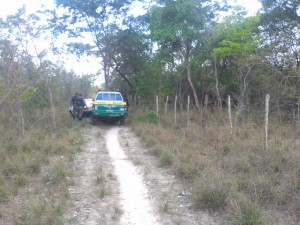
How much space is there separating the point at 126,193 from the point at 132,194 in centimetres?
A: 14

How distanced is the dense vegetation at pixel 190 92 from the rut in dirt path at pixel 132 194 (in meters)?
0.99

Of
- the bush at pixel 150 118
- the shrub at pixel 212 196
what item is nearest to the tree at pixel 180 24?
the bush at pixel 150 118

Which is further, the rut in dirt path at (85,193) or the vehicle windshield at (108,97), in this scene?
the vehicle windshield at (108,97)

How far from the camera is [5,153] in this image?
1018cm

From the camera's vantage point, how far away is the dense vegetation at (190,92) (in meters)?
7.29

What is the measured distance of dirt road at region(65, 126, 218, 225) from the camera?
6.35 metres

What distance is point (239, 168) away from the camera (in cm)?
852

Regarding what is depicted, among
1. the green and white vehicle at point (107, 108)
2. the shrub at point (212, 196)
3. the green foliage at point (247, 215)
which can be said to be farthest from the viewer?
the green and white vehicle at point (107, 108)


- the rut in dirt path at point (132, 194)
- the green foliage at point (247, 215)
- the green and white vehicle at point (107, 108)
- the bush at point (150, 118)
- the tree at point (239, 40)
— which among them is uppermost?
the tree at point (239, 40)

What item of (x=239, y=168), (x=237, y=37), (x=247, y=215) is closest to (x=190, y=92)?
(x=237, y=37)

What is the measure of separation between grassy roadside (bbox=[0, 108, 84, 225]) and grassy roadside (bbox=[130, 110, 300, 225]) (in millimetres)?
2649

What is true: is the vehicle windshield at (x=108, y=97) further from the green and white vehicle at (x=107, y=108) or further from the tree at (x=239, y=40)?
the tree at (x=239, y=40)

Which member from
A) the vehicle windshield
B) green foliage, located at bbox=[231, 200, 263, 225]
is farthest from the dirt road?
the vehicle windshield

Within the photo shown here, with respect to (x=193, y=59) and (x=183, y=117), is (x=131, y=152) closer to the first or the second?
(x=183, y=117)
